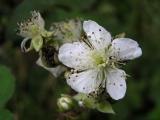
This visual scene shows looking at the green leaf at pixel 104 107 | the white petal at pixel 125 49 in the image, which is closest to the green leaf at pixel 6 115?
the green leaf at pixel 104 107

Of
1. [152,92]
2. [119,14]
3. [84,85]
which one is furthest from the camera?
[119,14]

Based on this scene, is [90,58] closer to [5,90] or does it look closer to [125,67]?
[5,90]

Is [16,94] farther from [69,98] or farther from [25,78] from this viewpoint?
[69,98]

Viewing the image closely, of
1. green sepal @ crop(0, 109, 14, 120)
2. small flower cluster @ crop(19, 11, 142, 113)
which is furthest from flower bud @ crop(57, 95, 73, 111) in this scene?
green sepal @ crop(0, 109, 14, 120)

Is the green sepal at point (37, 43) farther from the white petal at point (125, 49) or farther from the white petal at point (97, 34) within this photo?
the white petal at point (125, 49)

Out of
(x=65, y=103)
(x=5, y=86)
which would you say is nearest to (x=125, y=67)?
(x=65, y=103)

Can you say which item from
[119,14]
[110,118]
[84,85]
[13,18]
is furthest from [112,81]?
[119,14]
